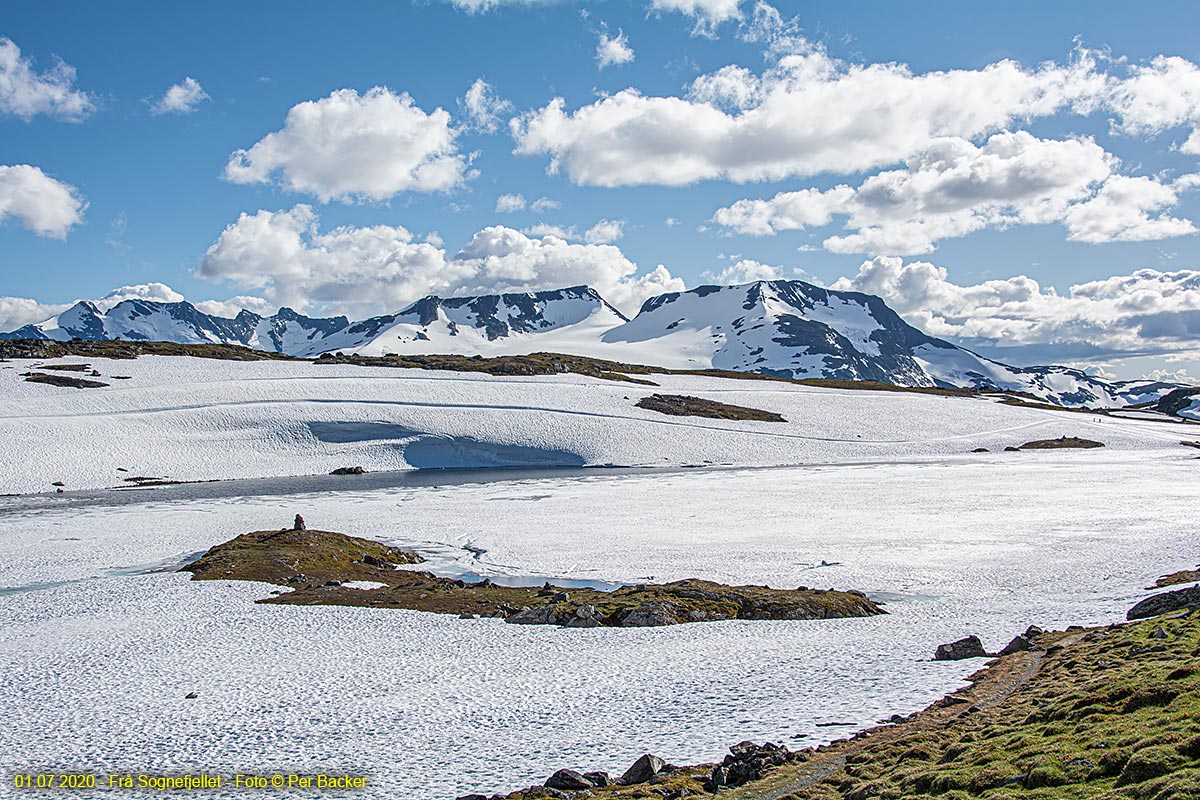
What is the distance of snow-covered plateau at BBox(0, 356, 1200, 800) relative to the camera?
53.2ft

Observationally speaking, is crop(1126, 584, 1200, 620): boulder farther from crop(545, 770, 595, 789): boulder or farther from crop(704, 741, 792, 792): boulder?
crop(545, 770, 595, 789): boulder

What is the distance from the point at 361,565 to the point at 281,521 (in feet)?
53.6

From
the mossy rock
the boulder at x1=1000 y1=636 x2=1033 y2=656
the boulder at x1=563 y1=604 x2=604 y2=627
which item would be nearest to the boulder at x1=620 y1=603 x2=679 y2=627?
the boulder at x1=563 y1=604 x2=604 y2=627

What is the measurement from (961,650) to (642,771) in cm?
1133

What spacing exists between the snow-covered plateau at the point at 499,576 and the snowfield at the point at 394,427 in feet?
2.45

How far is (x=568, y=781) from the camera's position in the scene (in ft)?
43.5

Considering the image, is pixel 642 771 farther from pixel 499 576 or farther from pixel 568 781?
pixel 499 576

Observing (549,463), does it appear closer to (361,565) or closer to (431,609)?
(361,565)

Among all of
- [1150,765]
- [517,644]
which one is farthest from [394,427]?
[1150,765]

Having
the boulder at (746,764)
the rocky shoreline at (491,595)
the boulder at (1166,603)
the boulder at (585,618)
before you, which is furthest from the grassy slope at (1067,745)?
the boulder at (585,618)

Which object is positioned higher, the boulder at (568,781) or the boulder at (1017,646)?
the boulder at (1017,646)

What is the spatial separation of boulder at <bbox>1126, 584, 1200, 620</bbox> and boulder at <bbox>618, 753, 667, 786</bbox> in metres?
17.2

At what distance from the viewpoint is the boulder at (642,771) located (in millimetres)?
13523

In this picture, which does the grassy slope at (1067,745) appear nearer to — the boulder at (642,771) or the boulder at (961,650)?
the boulder at (642,771)
